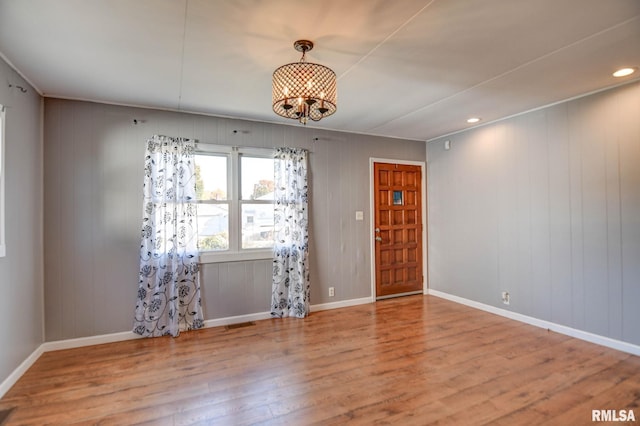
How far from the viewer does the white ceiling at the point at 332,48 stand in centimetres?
185

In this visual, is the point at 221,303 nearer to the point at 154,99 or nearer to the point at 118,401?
the point at 118,401

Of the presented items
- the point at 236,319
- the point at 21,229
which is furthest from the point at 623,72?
the point at 21,229

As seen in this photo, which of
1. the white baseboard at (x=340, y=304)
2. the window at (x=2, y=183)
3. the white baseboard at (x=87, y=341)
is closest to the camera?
the window at (x=2, y=183)

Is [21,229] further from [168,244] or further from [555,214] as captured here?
[555,214]

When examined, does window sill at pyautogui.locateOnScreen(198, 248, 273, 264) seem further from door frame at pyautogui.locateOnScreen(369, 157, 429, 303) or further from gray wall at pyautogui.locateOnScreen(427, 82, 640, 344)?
gray wall at pyautogui.locateOnScreen(427, 82, 640, 344)

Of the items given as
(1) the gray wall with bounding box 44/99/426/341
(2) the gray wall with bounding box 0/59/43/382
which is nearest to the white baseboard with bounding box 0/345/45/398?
(2) the gray wall with bounding box 0/59/43/382

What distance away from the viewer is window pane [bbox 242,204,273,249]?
13.1 feet

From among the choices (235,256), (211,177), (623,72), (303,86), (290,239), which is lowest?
(235,256)

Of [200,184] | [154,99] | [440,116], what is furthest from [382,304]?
[154,99]

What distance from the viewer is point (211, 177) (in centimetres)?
382

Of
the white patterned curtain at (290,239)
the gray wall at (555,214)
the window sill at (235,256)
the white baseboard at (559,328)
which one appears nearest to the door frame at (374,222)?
the gray wall at (555,214)

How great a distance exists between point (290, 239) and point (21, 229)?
104 inches

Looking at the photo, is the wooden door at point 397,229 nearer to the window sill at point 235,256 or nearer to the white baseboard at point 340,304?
the white baseboard at point 340,304

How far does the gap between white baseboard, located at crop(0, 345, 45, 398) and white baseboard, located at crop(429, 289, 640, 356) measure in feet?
16.6
